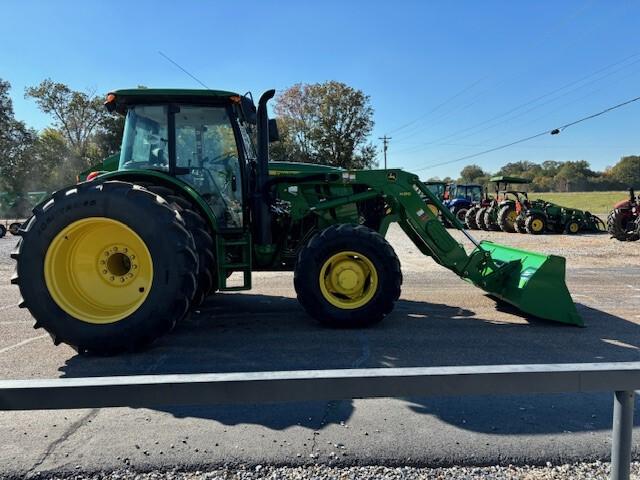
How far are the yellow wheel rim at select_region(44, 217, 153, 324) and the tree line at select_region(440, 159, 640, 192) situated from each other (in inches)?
2709

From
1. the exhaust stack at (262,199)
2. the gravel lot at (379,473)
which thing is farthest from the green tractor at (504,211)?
the gravel lot at (379,473)

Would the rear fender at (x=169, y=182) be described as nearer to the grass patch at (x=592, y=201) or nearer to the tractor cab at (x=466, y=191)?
the tractor cab at (x=466, y=191)

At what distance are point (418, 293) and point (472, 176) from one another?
9601 centimetres

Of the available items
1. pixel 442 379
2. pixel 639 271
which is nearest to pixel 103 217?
pixel 442 379

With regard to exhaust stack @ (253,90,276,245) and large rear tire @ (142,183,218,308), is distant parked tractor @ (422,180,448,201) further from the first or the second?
large rear tire @ (142,183,218,308)

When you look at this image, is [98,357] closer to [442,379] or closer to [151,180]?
[151,180]

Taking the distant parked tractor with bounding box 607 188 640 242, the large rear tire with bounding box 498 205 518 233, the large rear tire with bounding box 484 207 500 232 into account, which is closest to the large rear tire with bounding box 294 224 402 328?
the distant parked tractor with bounding box 607 188 640 242

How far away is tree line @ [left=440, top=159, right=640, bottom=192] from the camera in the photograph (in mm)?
77744

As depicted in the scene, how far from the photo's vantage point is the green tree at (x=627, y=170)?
8311 centimetres

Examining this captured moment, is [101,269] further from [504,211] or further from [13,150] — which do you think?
[13,150]

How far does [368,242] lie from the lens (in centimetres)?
512

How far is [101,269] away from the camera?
14.9 ft

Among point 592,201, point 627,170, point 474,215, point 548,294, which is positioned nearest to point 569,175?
point 627,170

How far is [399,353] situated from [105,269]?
113 inches
